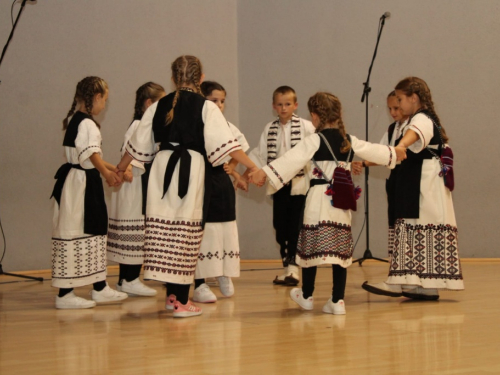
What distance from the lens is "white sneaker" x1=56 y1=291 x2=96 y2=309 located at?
4195 mm

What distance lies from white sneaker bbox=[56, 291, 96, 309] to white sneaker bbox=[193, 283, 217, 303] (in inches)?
25.4

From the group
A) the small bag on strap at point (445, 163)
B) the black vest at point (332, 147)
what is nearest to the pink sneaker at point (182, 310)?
the black vest at point (332, 147)

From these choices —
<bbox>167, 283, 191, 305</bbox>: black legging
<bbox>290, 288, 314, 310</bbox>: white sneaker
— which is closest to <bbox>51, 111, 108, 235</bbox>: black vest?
<bbox>167, 283, 191, 305</bbox>: black legging

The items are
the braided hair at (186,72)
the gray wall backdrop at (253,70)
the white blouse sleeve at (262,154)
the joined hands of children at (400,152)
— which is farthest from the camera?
the gray wall backdrop at (253,70)

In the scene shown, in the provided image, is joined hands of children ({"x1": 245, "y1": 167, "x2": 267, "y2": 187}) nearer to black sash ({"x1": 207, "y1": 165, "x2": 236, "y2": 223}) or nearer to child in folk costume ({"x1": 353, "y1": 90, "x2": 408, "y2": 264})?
black sash ({"x1": 207, "y1": 165, "x2": 236, "y2": 223})

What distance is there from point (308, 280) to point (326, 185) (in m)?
0.55

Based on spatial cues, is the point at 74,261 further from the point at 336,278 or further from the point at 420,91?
the point at 420,91

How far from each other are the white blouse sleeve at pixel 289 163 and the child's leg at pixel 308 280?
51cm

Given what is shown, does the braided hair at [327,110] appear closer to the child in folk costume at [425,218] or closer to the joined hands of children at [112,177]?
the child in folk costume at [425,218]

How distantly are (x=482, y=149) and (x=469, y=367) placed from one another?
15.5 feet

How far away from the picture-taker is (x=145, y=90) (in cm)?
479

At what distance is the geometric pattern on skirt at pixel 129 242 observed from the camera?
4.73 meters

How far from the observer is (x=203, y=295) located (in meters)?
4.40

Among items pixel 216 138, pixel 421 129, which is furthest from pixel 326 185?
pixel 421 129
